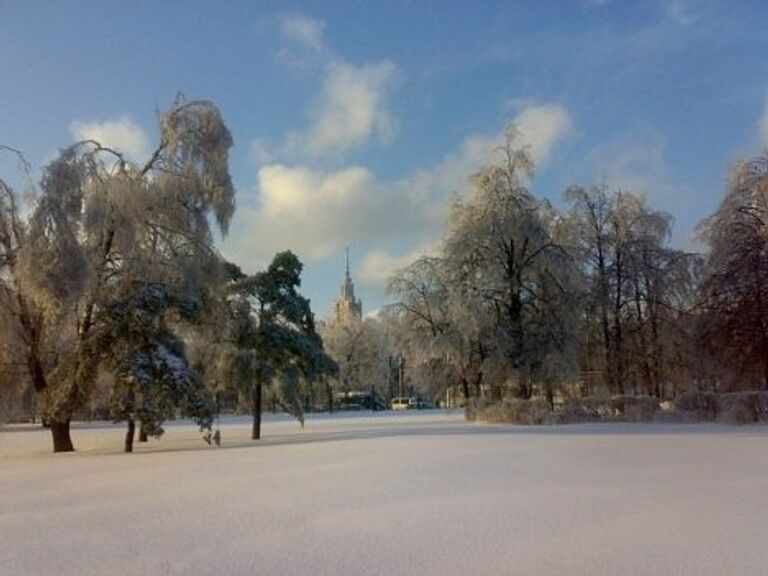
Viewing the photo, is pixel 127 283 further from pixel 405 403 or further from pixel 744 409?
pixel 405 403

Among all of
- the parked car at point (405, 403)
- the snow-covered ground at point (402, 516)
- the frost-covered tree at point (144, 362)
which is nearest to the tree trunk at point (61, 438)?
the frost-covered tree at point (144, 362)

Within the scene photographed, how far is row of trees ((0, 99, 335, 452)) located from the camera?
20.7m

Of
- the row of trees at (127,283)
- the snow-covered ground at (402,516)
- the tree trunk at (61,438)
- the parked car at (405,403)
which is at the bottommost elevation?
the snow-covered ground at (402,516)

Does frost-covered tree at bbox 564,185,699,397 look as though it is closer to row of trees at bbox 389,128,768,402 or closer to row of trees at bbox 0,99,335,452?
row of trees at bbox 389,128,768,402

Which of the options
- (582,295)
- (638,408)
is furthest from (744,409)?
(582,295)

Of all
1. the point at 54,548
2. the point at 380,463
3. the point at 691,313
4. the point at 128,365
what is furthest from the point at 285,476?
the point at 691,313

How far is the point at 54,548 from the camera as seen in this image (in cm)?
722

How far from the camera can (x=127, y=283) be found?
22312 millimetres

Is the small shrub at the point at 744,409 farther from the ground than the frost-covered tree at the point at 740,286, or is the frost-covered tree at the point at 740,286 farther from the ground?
the frost-covered tree at the point at 740,286

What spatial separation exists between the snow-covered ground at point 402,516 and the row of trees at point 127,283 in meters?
5.29

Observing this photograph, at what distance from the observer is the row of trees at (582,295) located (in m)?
32.7

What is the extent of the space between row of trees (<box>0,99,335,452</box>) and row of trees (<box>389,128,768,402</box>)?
12459 millimetres

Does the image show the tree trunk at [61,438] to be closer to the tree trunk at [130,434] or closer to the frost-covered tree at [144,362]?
the tree trunk at [130,434]

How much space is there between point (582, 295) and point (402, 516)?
1141 inches
